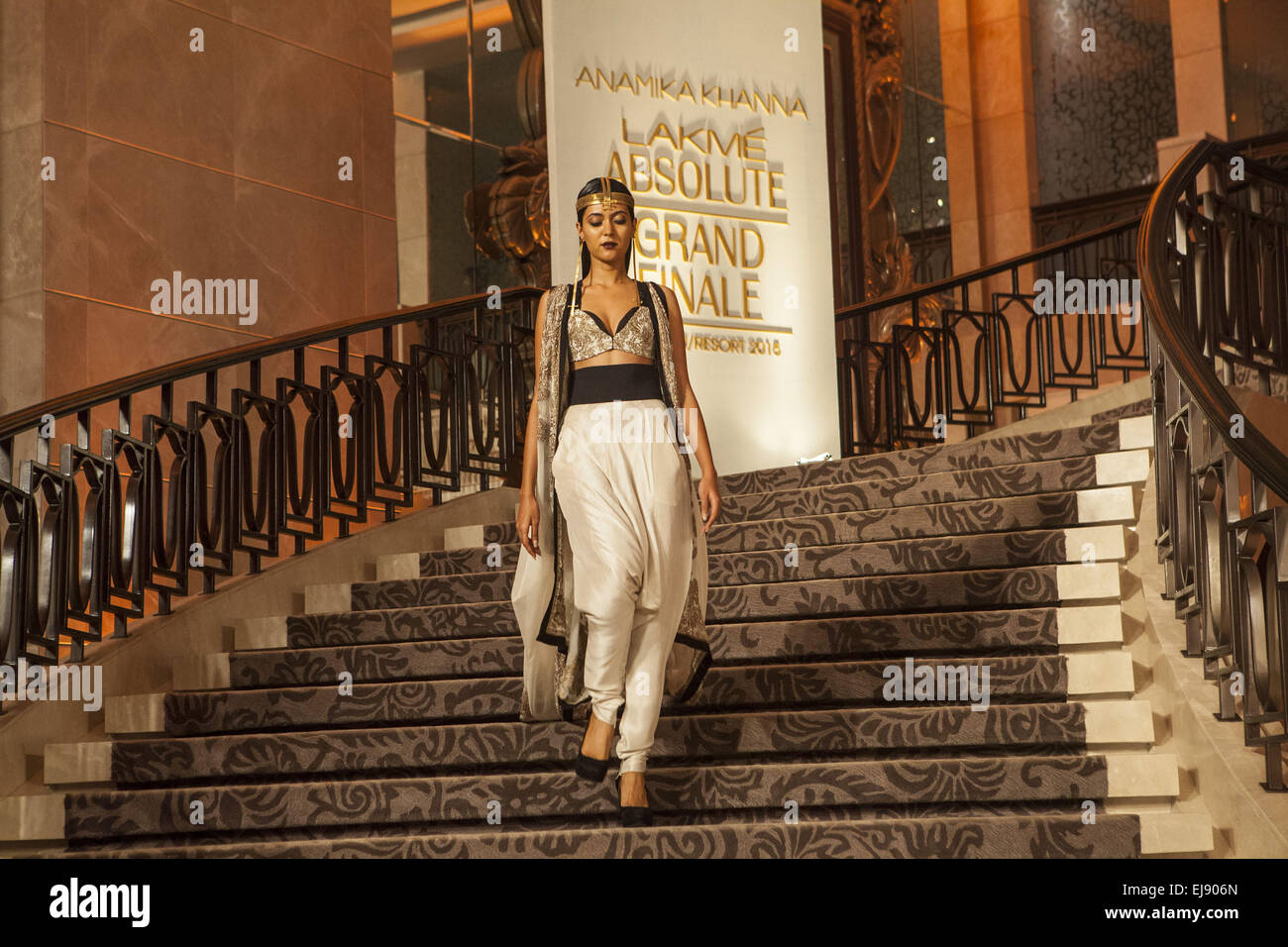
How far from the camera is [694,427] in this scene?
4.55 meters

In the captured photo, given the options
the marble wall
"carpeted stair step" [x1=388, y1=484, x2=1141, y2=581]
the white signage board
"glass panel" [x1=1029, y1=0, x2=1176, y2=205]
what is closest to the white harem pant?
"carpeted stair step" [x1=388, y1=484, x2=1141, y2=581]

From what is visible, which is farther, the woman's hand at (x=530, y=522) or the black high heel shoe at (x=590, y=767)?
the woman's hand at (x=530, y=522)

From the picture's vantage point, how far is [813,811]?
4605 mm

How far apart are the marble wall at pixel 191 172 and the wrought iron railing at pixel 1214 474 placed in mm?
5585

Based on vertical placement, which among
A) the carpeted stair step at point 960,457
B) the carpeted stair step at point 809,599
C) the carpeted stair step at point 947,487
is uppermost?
the carpeted stair step at point 960,457

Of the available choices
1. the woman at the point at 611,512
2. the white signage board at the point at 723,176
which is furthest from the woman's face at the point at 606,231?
the white signage board at the point at 723,176

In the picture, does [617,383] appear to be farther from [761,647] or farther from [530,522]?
[761,647]

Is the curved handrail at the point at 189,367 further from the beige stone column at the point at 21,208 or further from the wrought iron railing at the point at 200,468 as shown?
the beige stone column at the point at 21,208

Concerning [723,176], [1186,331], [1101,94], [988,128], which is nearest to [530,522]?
[1186,331]

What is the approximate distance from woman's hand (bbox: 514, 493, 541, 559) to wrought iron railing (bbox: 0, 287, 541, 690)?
219 centimetres

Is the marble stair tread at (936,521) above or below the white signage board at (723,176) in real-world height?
below

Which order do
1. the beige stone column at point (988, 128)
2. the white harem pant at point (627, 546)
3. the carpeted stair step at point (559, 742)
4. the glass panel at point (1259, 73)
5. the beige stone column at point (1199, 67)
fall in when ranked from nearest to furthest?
1. the white harem pant at point (627, 546)
2. the carpeted stair step at point (559, 742)
3. the beige stone column at point (1199, 67)
4. the glass panel at point (1259, 73)
5. the beige stone column at point (988, 128)

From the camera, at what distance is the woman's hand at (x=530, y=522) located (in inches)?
179
